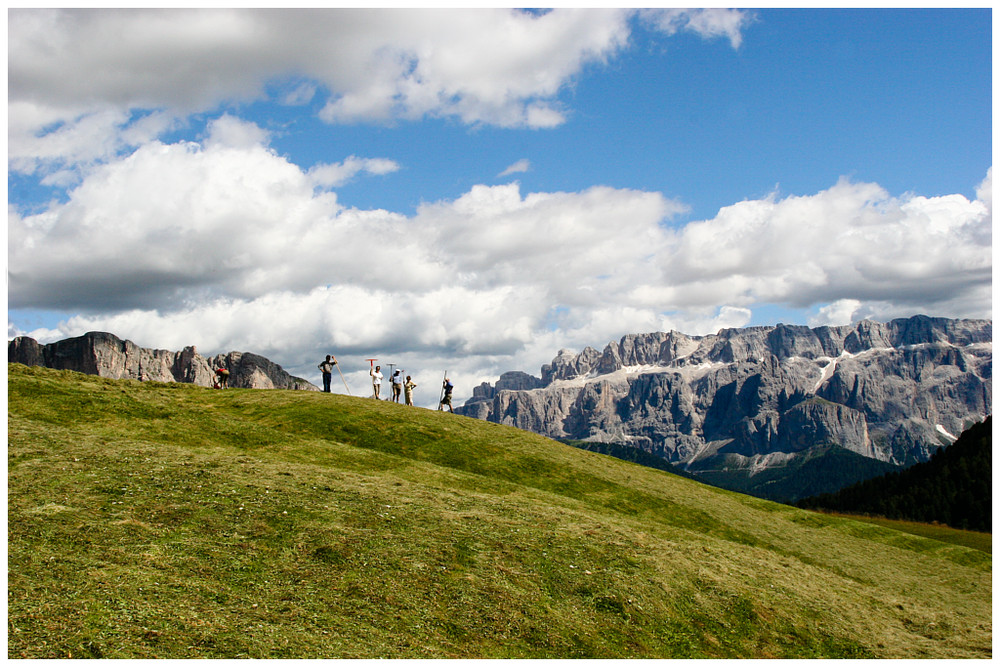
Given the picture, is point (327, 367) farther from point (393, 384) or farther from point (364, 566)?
point (364, 566)

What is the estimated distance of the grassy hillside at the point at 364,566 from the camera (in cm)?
1938

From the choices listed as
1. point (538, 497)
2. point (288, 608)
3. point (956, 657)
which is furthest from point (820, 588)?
point (288, 608)

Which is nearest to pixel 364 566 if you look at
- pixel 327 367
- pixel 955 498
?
pixel 327 367

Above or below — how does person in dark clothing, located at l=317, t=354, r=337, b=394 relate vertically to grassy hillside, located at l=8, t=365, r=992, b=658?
above

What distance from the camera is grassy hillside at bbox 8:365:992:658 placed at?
19.4 metres

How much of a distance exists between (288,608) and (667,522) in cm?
3159

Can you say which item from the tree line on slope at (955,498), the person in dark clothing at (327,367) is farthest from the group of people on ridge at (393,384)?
the tree line on slope at (955,498)

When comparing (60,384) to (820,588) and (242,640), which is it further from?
(820,588)

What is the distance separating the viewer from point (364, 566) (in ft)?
77.6

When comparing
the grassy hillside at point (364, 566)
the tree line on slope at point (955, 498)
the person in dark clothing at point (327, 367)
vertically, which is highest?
the person in dark clothing at point (327, 367)

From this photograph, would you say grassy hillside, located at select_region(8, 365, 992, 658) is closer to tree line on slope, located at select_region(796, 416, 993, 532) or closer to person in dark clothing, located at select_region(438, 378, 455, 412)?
person in dark clothing, located at select_region(438, 378, 455, 412)

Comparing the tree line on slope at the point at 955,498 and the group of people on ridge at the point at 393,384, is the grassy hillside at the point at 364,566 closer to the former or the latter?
the group of people on ridge at the point at 393,384

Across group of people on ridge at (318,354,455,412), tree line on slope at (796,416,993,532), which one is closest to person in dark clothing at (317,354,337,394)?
group of people on ridge at (318,354,455,412)

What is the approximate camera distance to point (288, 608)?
66.8 ft
